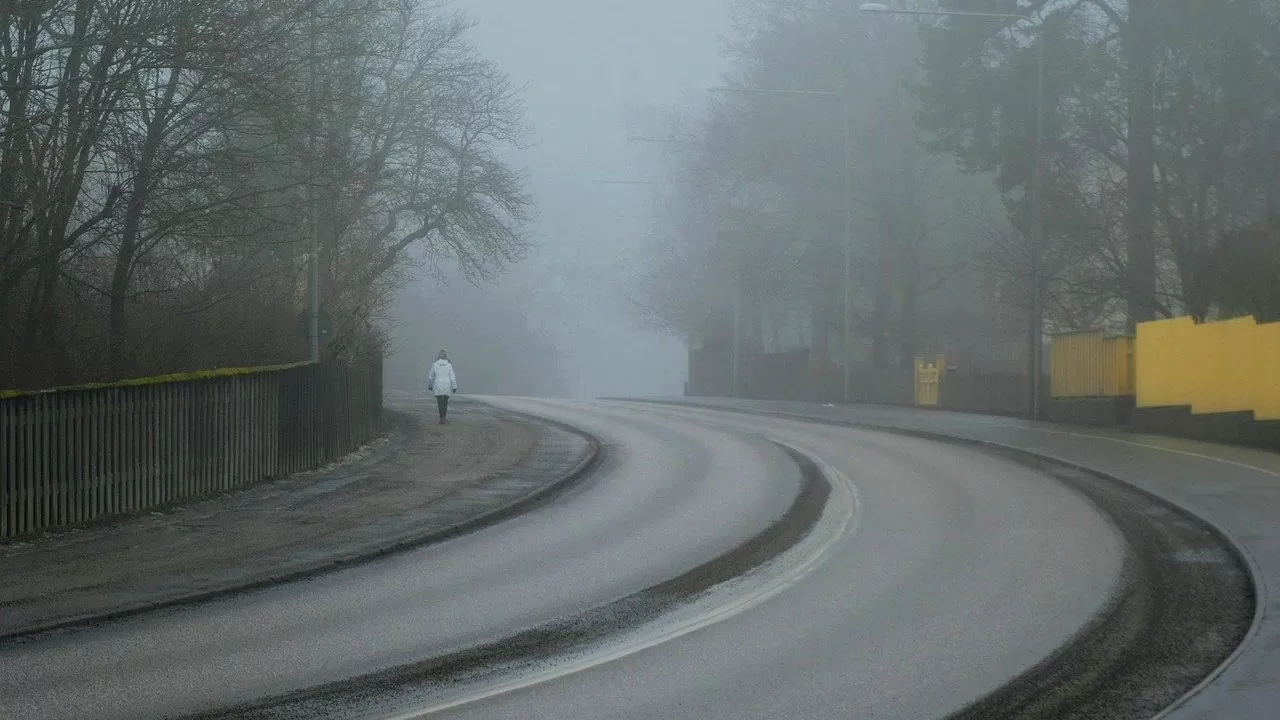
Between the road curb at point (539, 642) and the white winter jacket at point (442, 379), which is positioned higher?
the white winter jacket at point (442, 379)

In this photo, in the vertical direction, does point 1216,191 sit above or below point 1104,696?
above

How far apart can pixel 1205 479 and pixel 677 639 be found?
12.0 meters

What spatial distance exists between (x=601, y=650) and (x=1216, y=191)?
29084 mm

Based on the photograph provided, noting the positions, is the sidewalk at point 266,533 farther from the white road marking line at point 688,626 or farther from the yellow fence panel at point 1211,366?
the yellow fence panel at point 1211,366

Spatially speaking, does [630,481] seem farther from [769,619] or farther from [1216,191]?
[1216,191]

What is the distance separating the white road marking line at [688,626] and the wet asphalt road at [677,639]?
0.12m

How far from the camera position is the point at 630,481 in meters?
22.2

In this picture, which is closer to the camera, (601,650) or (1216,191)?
(601,650)

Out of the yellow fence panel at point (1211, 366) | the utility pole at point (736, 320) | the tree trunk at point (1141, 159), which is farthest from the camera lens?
the utility pole at point (736, 320)

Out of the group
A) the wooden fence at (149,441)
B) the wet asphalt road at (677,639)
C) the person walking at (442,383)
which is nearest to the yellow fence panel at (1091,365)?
the wet asphalt road at (677,639)

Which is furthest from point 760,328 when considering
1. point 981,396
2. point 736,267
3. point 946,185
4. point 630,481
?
point 630,481

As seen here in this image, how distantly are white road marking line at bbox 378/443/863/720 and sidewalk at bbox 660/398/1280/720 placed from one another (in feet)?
11.3

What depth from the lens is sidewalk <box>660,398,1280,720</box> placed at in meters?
8.27

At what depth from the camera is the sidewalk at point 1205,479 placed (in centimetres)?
827
